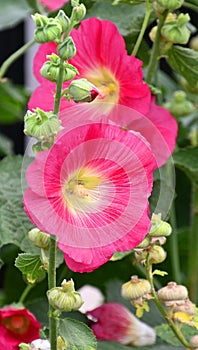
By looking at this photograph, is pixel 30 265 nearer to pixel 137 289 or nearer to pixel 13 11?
pixel 137 289

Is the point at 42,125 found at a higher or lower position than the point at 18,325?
higher

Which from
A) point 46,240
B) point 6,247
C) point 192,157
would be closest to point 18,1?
point 6,247

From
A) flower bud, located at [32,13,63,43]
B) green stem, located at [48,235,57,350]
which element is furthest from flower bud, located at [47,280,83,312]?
flower bud, located at [32,13,63,43]

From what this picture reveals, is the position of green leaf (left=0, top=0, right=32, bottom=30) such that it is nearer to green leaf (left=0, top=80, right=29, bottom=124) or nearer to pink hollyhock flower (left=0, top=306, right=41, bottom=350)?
green leaf (left=0, top=80, right=29, bottom=124)

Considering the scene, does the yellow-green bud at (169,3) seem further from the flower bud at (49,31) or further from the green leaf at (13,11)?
the green leaf at (13,11)

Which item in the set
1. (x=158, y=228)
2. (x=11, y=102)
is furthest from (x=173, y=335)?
(x=11, y=102)

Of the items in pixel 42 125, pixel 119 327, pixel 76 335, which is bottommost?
pixel 119 327
